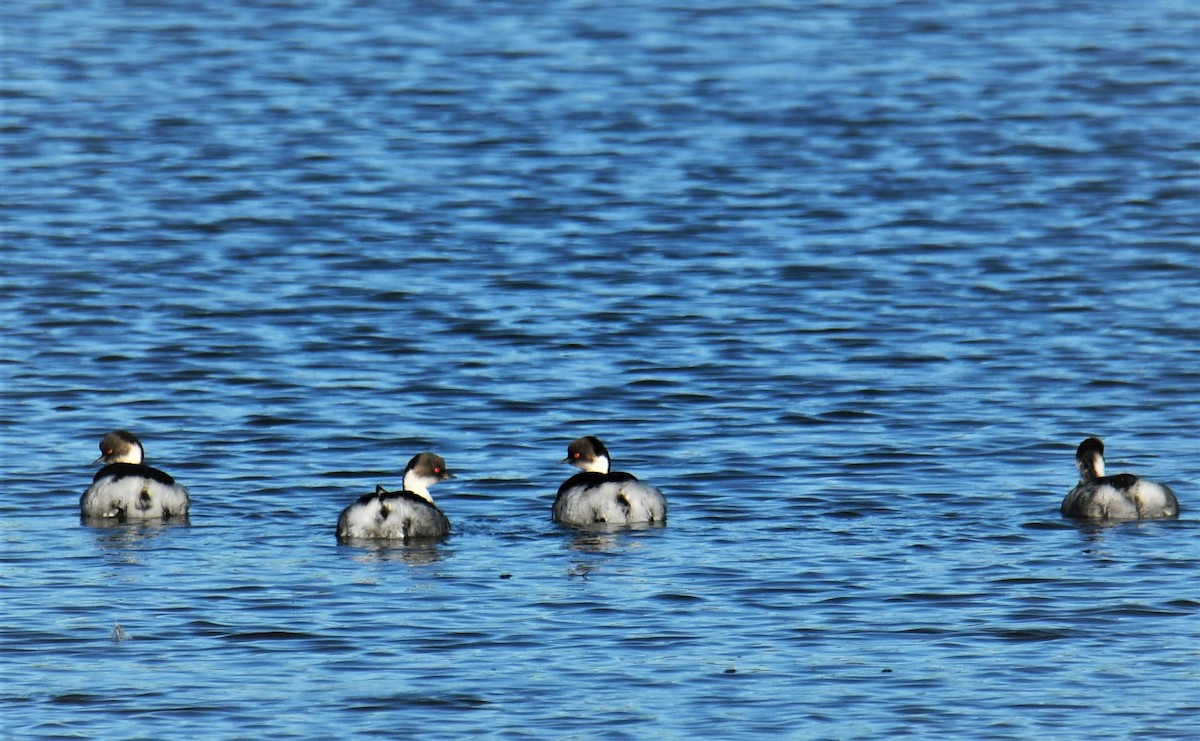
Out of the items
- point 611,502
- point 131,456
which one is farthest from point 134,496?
point 611,502

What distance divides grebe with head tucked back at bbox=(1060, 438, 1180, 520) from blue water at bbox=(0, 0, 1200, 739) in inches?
10.9

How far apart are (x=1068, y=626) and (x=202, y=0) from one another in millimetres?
43781

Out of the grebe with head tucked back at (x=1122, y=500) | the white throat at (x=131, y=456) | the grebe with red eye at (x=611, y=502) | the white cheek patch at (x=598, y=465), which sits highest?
the white throat at (x=131, y=456)

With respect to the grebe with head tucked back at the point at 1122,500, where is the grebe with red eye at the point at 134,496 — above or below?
above

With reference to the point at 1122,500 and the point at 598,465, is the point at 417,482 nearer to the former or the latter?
the point at 598,465

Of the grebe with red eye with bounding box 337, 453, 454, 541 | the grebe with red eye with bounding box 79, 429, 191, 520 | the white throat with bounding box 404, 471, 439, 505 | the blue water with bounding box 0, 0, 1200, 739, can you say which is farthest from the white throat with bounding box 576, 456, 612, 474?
the grebe with red eye with bounding box 79, 429, 191, 520

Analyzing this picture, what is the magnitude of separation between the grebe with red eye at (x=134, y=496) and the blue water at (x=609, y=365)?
28 cm

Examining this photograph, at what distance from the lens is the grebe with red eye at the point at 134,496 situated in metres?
16.6

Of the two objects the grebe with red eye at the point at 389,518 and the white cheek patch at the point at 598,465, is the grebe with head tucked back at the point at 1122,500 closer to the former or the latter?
the white cheek patch at the point at 598,465

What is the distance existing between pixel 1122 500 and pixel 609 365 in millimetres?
7823

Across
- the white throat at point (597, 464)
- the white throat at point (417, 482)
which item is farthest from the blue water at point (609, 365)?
the white throat at point (597, 464)

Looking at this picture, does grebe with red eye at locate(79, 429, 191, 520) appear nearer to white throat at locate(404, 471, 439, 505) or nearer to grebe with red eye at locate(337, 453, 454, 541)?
grebe with red eye at locate(337, 453, 454, 541)

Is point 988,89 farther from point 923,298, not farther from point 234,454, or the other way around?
point 234,454

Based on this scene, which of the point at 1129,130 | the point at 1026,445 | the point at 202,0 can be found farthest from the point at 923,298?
the point at 202,0
